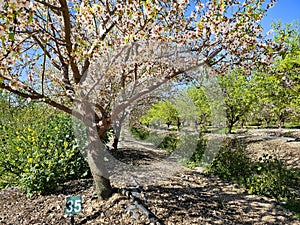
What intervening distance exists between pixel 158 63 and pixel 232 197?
10.1 feet

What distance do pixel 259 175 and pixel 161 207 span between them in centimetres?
376

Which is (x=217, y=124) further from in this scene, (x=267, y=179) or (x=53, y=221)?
(x=53, y=221)

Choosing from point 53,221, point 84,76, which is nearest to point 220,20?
point 84,76

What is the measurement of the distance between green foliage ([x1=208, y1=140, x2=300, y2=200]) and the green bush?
3.85 metres

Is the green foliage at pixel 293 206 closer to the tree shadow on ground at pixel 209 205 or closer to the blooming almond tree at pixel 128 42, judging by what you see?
the tree shadow on ground at pixel 209 205

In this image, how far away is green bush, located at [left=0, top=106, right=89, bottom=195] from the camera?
4094mm

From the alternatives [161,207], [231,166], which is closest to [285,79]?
[231,166]

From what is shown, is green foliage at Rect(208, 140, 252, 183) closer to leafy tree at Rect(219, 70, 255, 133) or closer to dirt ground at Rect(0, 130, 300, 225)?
dirt ground at Rect(0, 130, 300, 225)

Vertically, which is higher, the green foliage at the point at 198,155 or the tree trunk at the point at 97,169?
the tree trunk at the point at 97,169

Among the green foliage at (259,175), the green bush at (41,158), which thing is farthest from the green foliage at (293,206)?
the green bush at (41,158)

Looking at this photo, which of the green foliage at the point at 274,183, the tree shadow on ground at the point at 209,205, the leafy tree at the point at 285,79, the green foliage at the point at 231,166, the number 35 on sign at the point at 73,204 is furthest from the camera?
the leafy tree at the point at 285,79

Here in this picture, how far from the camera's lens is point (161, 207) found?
349cm

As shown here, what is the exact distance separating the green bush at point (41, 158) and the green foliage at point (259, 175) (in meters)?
3.85

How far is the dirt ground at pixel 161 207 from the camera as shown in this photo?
321cm
